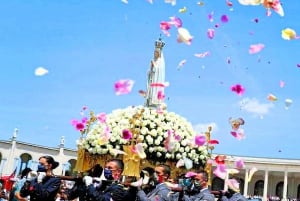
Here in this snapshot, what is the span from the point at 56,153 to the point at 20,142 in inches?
191

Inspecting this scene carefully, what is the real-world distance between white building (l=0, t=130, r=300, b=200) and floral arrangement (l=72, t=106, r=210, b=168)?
4326 cm

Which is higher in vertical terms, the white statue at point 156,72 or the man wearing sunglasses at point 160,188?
the white statue at point 156,72

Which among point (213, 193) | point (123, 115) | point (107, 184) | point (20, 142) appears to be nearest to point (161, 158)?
point (123, 115)

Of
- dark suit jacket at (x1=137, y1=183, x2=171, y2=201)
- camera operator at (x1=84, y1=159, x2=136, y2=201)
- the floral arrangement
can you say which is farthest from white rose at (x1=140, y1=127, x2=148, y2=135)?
camera operator at (x1=84, y1=159, x2=136, y2=201)

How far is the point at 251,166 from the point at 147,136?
55.5m

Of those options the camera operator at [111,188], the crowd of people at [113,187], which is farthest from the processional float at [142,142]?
the camera operator at [111,188]

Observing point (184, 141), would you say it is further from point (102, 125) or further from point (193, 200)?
point (193, 200)

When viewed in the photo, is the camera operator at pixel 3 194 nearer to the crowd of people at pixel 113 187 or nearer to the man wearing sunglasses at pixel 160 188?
the crowd of people at pixel 113 187

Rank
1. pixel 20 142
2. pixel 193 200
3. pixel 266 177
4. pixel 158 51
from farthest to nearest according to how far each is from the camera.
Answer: pixel 266 177 → pixel 20 142 → pixel 158 51 → pixel 193 200

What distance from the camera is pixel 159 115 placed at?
12.6 metres

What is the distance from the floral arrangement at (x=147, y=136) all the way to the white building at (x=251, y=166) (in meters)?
43.3

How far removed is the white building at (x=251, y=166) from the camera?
6053 centimetres

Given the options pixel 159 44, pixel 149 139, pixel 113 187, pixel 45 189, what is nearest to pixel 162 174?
pixel 113 187

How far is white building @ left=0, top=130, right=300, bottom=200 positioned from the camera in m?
60.5
